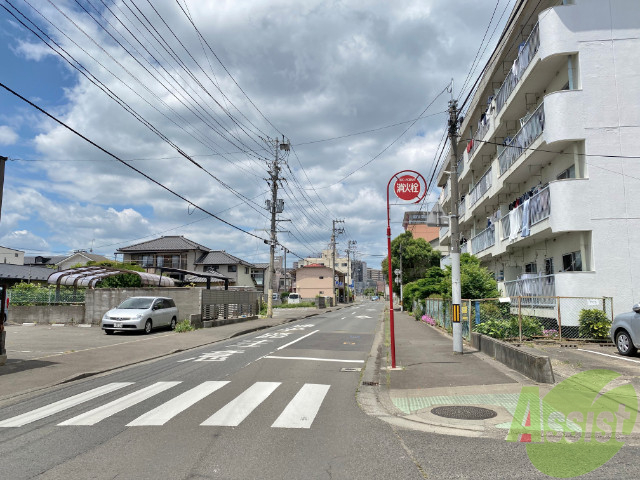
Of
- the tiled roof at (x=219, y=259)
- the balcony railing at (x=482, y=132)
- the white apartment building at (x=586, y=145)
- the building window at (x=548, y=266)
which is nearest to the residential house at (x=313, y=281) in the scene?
the tiled roof at (x=219, y=259)

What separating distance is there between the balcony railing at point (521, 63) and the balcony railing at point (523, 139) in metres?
1.99

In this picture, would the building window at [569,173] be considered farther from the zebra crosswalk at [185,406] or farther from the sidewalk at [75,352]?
the sidewalk at [75,352]

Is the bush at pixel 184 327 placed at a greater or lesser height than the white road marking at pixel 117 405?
lesser

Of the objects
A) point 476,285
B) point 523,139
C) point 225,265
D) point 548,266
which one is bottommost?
point 476,285

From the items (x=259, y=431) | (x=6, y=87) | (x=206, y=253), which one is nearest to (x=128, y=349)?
(x=6, y=87)

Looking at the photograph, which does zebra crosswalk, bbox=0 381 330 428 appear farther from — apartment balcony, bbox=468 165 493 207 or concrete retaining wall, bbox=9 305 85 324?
apartment balcony, bbox=468 165 493 207

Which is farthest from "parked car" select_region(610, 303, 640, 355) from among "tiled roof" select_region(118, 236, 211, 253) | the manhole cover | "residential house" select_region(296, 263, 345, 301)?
"residential house" select_region(296, 263, 345, 301)

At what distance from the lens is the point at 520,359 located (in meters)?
9.18

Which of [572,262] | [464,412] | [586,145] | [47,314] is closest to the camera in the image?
[464,412]

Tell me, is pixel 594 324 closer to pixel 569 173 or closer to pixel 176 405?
pixel 569 173

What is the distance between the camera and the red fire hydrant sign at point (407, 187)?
35.8 feet

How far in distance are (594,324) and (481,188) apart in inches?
515

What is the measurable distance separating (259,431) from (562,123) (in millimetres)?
14385

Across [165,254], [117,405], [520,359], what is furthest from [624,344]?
[165,254]
